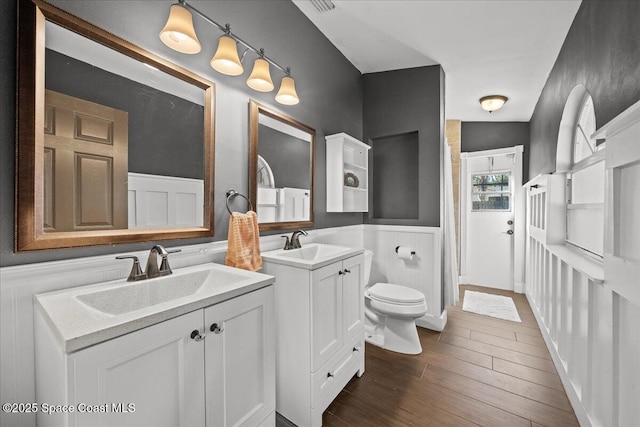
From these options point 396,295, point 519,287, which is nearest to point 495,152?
point 519,287

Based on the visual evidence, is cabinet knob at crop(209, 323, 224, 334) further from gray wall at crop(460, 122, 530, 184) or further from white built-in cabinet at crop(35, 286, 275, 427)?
gray wall at crop(460, 122, 530, 184)

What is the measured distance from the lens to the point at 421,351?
7.73ft

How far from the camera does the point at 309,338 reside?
150cm

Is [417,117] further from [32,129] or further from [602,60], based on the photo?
[32,129]

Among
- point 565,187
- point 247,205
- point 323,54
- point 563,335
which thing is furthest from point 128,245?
point 565,187

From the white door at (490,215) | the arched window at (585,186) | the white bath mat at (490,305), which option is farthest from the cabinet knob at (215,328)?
the white door at (490,215)

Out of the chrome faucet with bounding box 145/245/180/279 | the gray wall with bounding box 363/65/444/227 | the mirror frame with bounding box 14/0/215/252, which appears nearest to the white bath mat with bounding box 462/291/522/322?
the gray wall with bounding box 363/65/444/227

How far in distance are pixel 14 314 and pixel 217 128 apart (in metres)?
1.11

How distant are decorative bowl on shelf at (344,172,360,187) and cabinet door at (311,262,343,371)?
1.12m

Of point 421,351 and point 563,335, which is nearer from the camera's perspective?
point 563,335

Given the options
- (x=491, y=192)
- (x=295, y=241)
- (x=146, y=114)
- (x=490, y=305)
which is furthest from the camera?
(x=491, y=192)

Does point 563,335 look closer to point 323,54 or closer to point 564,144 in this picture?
point 564,144

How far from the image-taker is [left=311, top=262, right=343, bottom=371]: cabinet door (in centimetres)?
151

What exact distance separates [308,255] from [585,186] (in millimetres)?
2093
